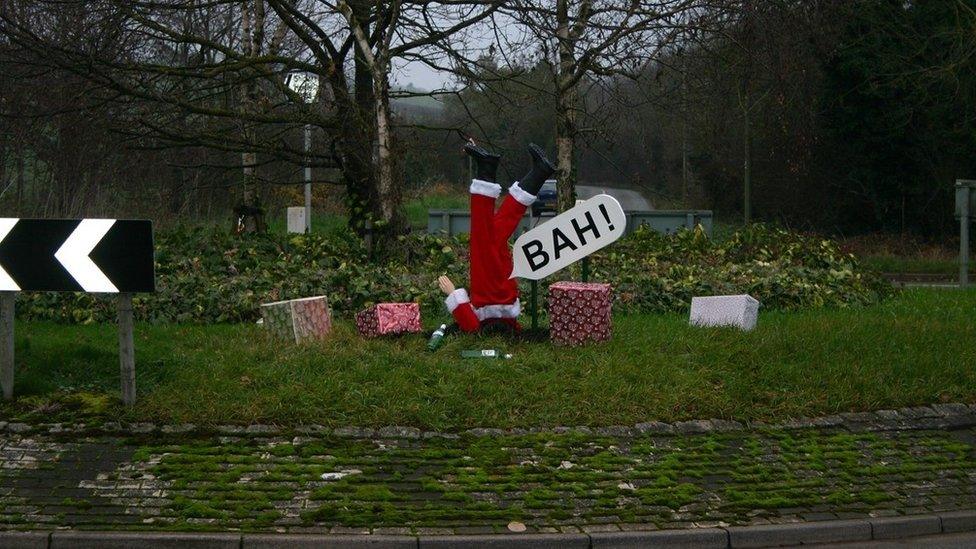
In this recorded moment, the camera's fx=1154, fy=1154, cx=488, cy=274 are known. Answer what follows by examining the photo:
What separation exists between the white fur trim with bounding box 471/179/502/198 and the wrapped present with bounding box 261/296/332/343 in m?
1.85

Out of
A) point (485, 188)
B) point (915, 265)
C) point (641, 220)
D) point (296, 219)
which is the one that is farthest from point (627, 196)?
point (485, 188)

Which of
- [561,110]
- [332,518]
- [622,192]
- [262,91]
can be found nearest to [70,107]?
[262,91]

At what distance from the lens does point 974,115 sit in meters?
33.3

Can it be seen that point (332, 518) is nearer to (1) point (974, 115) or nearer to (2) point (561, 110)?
(2) point (561, 110)

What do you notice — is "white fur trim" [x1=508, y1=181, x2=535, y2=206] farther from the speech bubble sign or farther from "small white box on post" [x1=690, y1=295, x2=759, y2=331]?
"small white box on post" [x1=690, y1=295, x2=759, y2=331]

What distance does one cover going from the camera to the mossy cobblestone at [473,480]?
23.2 ft

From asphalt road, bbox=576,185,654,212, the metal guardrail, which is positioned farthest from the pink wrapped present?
asphalt road, bbox=576,185,654,212

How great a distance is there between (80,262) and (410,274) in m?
6.93

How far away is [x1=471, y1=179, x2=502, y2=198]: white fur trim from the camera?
1094 cm

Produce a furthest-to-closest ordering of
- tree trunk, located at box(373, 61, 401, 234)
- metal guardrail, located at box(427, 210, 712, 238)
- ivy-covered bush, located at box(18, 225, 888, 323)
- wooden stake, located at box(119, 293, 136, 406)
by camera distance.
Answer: metal guardrail, located at box(427, 210, 712, 238) → tree trunk, located at box(373, 61, 401, 234) → ivy-covered bush, located at box(18, 225, 888, 323) → wooden stake, located at box(119, 293, 136, 406)

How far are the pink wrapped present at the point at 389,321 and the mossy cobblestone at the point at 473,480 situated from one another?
2649mm

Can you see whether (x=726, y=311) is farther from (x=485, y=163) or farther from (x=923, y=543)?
(x=923, y=543)

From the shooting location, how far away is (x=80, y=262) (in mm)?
9047

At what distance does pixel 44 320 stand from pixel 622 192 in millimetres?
48648
